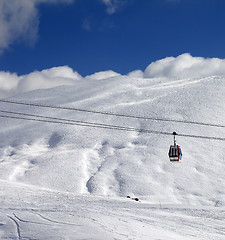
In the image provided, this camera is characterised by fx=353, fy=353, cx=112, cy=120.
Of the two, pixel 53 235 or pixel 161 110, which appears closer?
pixel 53 235

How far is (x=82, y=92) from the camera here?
13688cm

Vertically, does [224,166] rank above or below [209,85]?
below

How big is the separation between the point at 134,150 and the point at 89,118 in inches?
1059

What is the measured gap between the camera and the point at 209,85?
120 metres

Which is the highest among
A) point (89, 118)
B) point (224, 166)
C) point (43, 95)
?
point (43, 95)

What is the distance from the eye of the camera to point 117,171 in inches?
2670

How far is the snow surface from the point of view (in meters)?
19.7

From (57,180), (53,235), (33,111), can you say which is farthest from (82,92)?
(53,235)

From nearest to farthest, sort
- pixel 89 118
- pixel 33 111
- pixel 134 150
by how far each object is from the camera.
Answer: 1. pixel 134 150
2. pixel 89 118
3. pixel 33 111

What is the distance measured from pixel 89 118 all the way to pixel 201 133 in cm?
3404

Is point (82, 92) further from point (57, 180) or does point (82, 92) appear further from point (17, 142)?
point (57, 180)

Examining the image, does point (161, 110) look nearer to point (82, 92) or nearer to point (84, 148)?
point (84, 148)

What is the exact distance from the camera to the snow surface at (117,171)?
19656 millimetres

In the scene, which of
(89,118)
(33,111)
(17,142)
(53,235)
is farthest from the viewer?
(33,111)
